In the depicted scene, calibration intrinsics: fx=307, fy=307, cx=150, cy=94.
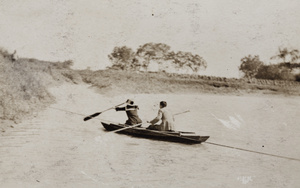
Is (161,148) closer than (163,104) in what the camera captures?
Yes

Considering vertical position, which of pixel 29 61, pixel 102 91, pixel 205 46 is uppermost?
pixel 205 46

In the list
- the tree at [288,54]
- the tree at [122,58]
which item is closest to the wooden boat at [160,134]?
the tree at [122,58]

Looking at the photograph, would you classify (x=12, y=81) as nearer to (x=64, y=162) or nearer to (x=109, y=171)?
(x=64, y=162)

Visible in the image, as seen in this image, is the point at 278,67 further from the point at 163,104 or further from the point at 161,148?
the point at 161,148

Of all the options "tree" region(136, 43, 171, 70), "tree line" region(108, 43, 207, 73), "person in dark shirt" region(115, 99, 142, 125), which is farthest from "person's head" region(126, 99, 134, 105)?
"tree" region(136, 43, 171, 70)

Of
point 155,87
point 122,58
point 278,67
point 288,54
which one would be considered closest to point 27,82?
point 122,58

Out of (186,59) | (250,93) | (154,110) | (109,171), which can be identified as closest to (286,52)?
(250,93)

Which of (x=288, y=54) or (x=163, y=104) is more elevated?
(x=288, y=54)
